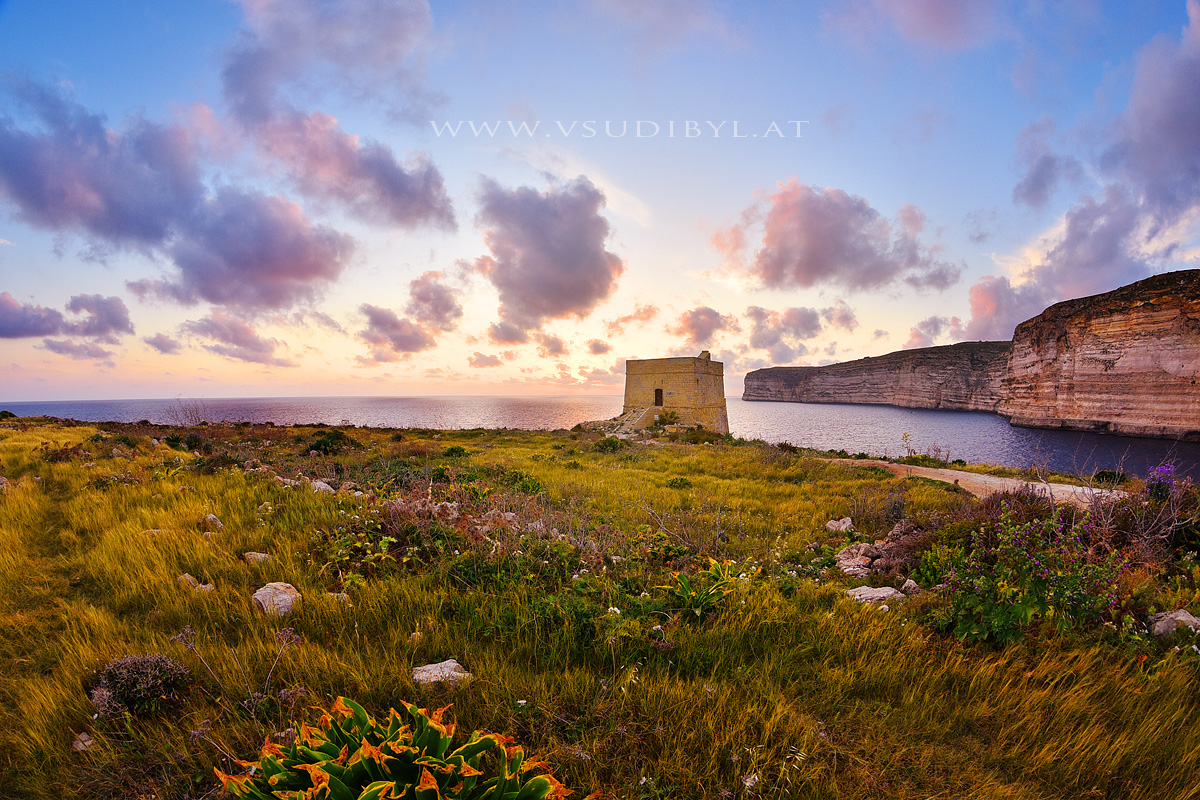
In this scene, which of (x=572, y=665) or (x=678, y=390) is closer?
(x=572, y=665)

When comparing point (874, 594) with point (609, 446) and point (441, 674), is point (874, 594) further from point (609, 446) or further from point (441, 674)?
point (609, 446)

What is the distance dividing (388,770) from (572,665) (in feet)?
4.33

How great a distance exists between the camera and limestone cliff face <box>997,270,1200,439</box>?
35188 mm

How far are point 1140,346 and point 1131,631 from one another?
187 ft

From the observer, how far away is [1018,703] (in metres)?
2.48

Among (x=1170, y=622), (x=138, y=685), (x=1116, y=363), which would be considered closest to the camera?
(x=138, y=685)

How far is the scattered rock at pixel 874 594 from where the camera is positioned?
12.3 ft

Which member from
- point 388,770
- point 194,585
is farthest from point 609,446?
point 388,770

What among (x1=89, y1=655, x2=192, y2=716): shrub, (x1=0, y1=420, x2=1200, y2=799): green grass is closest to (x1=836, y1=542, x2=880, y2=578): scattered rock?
(x1=0, y1=420, x2=1200, y2=799): green grass

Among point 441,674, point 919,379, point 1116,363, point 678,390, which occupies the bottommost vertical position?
point 441,674

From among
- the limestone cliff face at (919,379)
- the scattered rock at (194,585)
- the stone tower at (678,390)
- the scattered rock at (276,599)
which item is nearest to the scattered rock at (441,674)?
the scattered rock at (276,599)

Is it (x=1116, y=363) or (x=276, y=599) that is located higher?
(x=1116, y=363)

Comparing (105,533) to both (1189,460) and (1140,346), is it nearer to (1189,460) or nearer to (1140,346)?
(1189,460)

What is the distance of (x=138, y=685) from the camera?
2.28m
